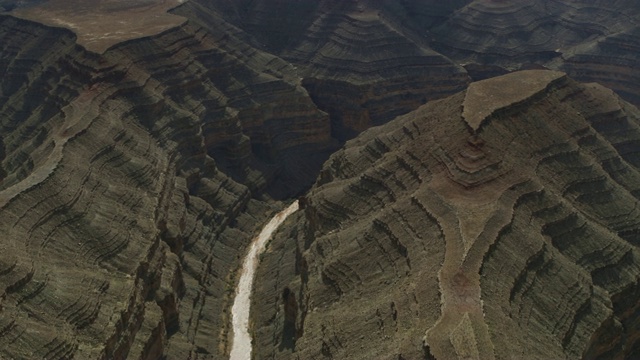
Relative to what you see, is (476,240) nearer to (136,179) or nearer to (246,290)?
(246,290)

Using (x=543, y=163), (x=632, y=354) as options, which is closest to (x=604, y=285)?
(x=632, y=354)

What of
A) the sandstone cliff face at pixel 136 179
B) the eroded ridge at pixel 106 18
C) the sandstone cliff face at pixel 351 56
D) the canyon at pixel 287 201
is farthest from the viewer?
the sandstone cliff face at pixel 351 56

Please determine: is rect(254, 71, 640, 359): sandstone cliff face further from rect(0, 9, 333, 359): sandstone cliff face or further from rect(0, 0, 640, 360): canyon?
rect(0, 9, 333, 359): sandstone cliff face

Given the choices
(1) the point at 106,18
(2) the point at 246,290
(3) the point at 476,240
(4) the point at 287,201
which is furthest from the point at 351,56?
(3) the point at 476,240

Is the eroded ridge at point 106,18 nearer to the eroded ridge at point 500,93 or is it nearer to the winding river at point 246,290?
the winding river at point 246,290

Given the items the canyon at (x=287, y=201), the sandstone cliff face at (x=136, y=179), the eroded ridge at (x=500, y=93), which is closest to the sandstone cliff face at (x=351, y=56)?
the canyon at (x=287, y=201)

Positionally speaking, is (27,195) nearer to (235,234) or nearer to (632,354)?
(235,234)
